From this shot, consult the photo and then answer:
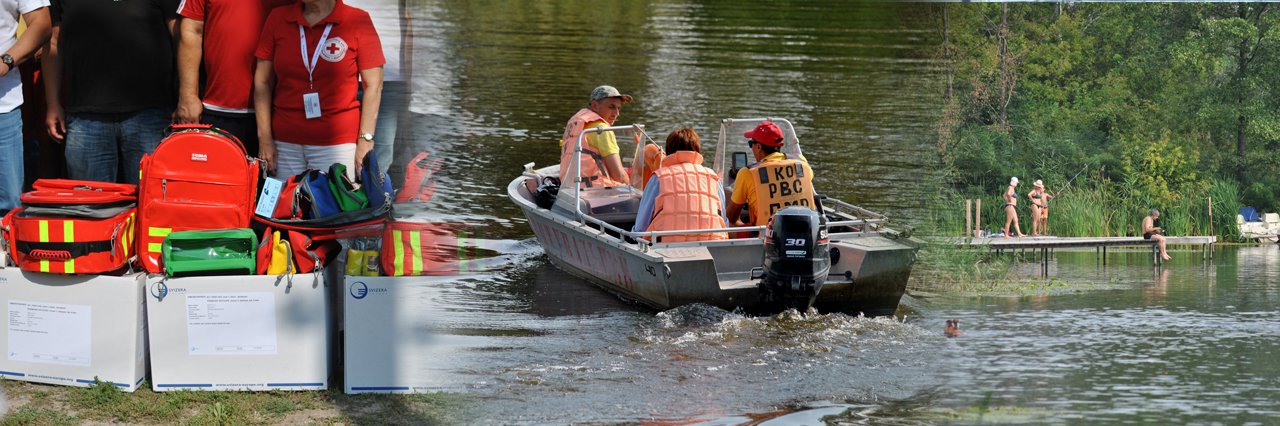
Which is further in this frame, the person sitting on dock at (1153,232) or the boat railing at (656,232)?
the person sitting on dock at (1153,232)

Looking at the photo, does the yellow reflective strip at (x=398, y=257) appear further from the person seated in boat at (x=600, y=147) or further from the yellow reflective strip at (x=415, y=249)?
the person seated in boat at (x=600, y=147)

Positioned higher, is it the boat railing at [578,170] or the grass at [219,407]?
the boat railing at [578,170]

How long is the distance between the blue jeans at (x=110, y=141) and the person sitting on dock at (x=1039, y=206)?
20.3 ft

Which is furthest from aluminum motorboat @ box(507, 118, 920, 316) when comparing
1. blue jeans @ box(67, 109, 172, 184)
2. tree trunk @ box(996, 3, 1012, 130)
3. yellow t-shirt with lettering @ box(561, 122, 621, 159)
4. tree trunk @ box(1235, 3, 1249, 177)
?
tree trunk @ box(1235, 3, 1249, 177)

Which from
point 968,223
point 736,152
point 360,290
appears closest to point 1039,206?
point 968,223

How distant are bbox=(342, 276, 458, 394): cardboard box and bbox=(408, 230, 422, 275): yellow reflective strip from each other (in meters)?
0.05

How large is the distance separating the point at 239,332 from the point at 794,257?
257 centimetres

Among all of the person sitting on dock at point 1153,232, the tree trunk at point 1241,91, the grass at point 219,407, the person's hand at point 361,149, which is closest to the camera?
the grass at point 219,407

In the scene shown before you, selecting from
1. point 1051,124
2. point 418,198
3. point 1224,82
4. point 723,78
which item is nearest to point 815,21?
point 723,78

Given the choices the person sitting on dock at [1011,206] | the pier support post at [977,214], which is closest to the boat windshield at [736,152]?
the pier support post at [977,214]

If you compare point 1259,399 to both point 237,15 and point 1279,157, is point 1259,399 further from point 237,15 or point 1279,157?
point 1279,157

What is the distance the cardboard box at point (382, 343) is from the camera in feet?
13.6

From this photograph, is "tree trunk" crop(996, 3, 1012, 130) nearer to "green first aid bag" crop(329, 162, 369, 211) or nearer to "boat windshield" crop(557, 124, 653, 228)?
"boat windshield" crop(557, 124, 653, 228)

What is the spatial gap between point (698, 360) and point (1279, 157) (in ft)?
31.9
